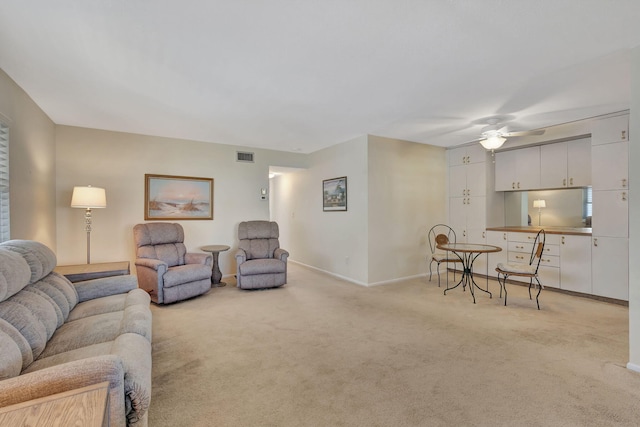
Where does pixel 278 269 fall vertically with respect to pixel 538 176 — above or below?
below

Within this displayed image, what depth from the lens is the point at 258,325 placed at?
10.4 ft

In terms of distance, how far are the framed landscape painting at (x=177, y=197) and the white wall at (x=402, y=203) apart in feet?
9.35

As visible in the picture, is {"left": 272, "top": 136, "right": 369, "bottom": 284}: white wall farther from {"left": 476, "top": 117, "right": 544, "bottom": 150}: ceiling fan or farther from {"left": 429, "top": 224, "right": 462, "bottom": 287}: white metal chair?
{"left": 476, "top": 117, "right": 544, "bottom": 150}: ceiling fan

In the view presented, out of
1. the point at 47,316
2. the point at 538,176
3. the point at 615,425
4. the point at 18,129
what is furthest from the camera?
the point at 538,176

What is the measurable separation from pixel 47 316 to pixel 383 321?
2.86m

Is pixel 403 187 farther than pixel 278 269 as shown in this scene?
Yes

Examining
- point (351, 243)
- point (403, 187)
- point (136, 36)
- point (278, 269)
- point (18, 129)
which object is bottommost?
point (278, 269)

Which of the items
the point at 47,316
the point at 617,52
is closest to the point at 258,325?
the point at 47,316

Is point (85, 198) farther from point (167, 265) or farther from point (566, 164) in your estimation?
point (566, 164)

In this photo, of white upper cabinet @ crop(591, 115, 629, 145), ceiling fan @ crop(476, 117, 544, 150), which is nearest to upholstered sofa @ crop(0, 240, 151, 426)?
ceiling fan @ crop(476, 117, 544, 150)

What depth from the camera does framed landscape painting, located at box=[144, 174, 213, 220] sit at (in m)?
4.78

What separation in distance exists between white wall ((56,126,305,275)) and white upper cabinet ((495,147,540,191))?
434 cm

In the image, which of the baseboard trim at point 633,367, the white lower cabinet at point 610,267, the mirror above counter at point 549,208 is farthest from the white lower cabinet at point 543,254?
the baseboard trim at point 633,367

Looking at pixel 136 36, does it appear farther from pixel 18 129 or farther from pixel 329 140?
pixel 329 140
